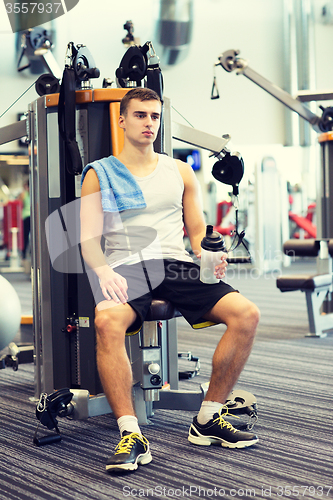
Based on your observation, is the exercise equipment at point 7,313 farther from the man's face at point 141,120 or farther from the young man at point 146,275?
the man's face at point 141,120

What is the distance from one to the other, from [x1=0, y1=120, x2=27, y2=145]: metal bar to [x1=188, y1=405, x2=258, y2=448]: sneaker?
59.9 inches

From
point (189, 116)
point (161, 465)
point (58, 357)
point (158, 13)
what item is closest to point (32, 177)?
point (58, 357)

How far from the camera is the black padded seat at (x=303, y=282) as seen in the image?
11.8 ft

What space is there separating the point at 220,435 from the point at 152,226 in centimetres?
76

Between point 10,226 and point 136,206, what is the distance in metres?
7.66

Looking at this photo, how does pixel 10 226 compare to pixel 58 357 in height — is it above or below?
above

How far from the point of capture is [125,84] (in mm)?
2383

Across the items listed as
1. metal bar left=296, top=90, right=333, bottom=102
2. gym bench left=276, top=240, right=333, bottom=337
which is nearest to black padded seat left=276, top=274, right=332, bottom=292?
gym bench left=276, top=240, right=333, bottom=337

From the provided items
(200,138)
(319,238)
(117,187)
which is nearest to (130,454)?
(117,187)

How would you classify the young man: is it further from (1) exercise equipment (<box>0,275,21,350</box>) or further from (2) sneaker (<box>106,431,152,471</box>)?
(1) exercise equipment (<box>0,275,21,350</box>)

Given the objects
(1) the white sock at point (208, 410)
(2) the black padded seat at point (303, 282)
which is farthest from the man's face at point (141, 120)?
(2) the black padded seat at point (303, 282)

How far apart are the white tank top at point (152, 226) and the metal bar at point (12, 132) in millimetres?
792

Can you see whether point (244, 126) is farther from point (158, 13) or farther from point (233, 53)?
point (233, 53)

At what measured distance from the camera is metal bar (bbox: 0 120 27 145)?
252cm
